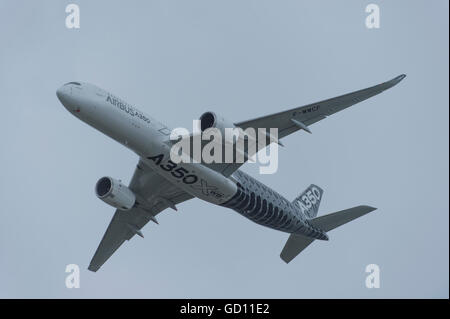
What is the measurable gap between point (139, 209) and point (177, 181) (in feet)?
22.4

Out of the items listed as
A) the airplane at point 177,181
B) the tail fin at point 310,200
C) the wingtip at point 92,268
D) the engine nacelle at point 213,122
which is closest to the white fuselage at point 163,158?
the airplane at point 177,181

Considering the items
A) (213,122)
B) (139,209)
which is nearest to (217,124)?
(213,122)

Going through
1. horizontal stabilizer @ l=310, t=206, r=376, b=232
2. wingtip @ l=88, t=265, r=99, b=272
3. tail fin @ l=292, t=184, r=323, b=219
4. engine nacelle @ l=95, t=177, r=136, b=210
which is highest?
tail fin @ l=292, t=184, r=323, b=219

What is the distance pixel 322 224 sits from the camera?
48.5 metres

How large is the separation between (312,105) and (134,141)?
10037mm

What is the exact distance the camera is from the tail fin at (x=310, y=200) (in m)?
51.6

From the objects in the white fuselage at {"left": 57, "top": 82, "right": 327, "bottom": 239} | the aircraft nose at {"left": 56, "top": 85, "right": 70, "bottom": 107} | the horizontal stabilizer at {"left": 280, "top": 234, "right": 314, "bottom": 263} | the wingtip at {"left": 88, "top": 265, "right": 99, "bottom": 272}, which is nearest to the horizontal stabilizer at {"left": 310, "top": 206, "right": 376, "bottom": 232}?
the horizontal stabilizer at {"left": 280, "top": 234, "right": 314, "bottom": 263}

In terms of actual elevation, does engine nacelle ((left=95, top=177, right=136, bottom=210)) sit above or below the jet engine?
below

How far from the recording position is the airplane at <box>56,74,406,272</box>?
127 ft

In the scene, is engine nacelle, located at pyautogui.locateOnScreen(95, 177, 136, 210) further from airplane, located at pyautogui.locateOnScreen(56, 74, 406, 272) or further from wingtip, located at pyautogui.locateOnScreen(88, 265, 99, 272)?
wingtip, located at pyautogui.locateOnScreen(88, 265, 99, 272)

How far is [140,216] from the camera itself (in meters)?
48.2

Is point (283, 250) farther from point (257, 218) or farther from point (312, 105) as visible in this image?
point (312, 105)

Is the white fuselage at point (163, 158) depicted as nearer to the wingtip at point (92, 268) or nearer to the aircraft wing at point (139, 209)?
the aircraft wing at point (139, 209)

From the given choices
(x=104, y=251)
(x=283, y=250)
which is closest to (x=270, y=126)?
(x=283, y=250)
